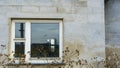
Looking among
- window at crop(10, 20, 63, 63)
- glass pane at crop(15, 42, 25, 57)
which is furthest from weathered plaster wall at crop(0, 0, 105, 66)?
glass pane at crop(15, 42, 25, 57)

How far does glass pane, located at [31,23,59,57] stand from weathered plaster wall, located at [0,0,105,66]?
0.96ft

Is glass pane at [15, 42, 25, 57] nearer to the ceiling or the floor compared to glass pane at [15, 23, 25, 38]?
nearer to the floor

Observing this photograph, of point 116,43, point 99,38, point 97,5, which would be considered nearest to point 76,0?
point 97,5

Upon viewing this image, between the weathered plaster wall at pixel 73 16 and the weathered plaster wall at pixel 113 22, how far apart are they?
0.76 meters

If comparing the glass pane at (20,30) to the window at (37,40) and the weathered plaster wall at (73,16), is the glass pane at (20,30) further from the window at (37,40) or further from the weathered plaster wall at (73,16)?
the weathered plaster wall at (73,16)

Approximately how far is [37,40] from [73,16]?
125 cm

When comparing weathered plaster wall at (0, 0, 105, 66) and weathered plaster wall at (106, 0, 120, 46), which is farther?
weathered plaster wall at (106, 0, 120, 46)

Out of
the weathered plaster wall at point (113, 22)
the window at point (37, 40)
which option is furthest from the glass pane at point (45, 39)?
the weathered plaster wall at point (113, 22)

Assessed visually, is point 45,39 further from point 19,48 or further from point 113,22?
point 113,22

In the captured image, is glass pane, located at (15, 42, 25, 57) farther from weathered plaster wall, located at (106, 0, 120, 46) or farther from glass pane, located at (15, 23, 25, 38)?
weathered plaster wall, located at (106, 0, 120, 46)

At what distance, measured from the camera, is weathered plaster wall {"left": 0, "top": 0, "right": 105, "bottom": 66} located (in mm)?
8961

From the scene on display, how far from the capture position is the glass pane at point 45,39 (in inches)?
355

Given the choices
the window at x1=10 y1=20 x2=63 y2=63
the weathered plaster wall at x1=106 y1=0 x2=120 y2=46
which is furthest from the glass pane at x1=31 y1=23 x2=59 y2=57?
the weathered plaster wall at x1=106 y1=0 x2=120 y2=46

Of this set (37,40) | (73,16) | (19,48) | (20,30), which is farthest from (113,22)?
(19,48)
